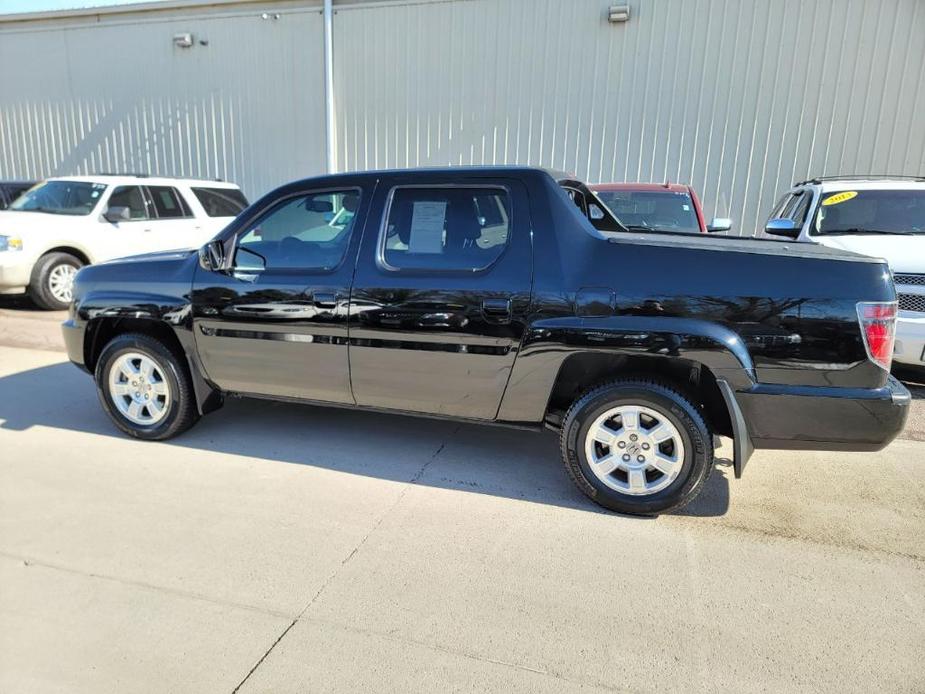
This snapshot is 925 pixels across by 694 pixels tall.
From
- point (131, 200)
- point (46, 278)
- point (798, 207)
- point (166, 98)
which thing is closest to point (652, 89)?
point (798, 207)

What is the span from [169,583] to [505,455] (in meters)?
2.19

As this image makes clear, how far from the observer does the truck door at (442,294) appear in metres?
3.51

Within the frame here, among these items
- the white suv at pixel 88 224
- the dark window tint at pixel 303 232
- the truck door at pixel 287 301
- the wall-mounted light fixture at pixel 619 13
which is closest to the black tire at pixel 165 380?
the truck door at pixel 287 301

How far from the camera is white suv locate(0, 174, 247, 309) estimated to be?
8578 millimetres

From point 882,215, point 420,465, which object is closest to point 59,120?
point 420,465

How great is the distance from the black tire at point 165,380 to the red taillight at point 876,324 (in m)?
4.00

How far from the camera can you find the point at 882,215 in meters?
6.47

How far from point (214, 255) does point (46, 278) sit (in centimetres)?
617

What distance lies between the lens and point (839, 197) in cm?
661

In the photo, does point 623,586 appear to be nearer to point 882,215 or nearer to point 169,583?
point 169,583

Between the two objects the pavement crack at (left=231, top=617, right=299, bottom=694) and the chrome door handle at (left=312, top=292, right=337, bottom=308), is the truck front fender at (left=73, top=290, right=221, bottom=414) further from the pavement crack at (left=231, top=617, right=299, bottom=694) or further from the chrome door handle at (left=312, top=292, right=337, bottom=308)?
the pavement crack at (left=231, top=617, right=299, bottom=694)

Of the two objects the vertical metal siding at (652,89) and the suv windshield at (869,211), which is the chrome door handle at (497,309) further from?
the vertical metal siding at (652,89)

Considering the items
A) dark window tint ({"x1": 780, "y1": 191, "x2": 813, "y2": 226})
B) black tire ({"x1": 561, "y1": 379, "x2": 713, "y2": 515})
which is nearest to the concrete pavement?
black tire ({"x1": 561, "y1": 379, "x2": 713, "y2": 515})

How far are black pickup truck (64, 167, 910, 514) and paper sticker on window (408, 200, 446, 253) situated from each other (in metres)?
0.01
